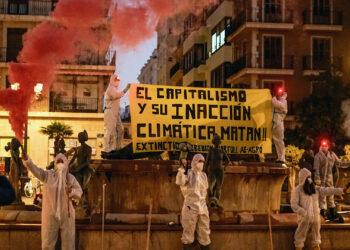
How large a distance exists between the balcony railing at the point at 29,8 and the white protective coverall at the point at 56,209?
106 ft

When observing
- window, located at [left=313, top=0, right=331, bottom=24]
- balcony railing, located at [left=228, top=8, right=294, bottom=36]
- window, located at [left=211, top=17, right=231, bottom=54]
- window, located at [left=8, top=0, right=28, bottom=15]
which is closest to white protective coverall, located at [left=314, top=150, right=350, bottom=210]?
balcony railing, located at [left=228, top=8, right=294, bottom=36]

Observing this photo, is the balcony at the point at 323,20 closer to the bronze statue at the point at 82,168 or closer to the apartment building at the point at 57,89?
the apartment building at the point at 57,89

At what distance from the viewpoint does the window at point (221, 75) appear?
47.5 m

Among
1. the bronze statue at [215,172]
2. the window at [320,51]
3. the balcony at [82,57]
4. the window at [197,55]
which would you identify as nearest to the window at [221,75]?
the window at [197,55]

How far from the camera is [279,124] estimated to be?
56.0 ft

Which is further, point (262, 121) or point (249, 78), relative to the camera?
point (249, 78)

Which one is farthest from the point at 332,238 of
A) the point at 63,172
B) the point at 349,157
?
the point at 349,157

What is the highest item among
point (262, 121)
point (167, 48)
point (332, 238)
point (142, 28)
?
point (167, 48)

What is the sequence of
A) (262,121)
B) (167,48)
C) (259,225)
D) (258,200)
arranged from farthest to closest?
(167,48), (262,121), (258,200), (259,225)

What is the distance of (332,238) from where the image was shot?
1474 centimetres

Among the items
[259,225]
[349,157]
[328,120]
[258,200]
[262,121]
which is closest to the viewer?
[259,225]

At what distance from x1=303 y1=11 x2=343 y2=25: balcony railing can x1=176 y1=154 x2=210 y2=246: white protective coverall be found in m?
33.2

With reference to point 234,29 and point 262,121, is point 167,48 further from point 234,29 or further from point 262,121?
point 262,121

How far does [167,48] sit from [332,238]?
58.7m
